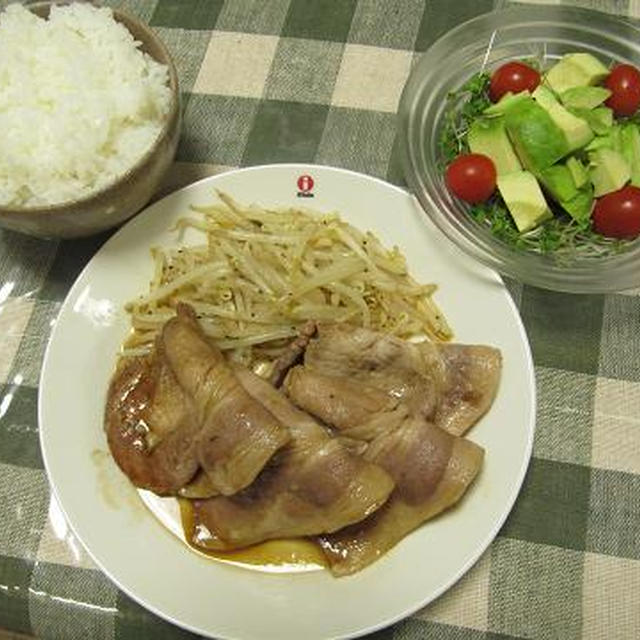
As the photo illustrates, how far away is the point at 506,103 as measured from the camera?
205 centimetres

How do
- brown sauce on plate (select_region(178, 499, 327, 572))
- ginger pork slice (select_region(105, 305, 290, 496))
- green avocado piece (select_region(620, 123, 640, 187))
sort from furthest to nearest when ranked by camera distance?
1. green avocado piece (select_region(620, 123, 640, 187))
2. brown sauce on plate (select_region(178, 499, 327, 572))
3. ginger pork slice (select_region(105, 305, 290, 496))

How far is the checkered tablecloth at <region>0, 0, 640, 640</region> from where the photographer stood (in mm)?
1817

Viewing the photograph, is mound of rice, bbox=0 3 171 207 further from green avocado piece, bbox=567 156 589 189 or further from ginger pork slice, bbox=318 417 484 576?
green avocado piece, bbox=567 156 589 189

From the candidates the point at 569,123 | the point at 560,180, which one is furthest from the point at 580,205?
the point at 569,123

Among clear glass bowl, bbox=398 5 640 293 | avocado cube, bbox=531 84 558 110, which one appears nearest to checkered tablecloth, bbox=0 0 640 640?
clear glass bowl, bbox=398 5 640 293

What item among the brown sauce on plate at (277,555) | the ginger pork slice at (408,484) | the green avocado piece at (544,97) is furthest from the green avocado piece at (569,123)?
the brown sauce on plate at (277,555)

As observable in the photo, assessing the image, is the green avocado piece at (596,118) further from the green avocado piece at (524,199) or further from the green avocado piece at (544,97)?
the green avocado piece at (524,199)

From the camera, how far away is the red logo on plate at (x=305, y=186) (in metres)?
2.10

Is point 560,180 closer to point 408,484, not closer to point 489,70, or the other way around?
point 489,70

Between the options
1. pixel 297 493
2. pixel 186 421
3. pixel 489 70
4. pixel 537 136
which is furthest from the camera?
pixel 489 70

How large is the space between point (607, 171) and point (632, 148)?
136 millimetres

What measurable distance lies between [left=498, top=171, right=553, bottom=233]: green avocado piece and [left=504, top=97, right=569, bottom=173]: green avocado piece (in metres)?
0.04

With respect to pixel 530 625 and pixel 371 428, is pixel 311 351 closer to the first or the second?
pixel 371 428

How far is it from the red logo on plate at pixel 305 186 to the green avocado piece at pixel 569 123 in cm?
62
